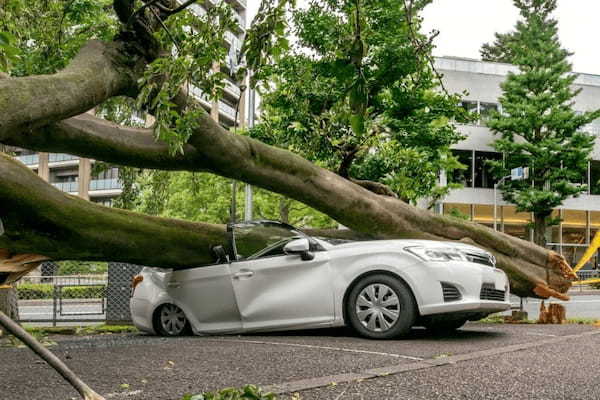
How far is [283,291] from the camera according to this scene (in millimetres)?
8266

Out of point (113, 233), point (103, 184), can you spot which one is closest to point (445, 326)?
point (113, 233)

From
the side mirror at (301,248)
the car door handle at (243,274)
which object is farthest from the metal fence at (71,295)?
the side mirror at (301,248)

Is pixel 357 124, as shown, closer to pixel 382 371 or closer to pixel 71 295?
pixel 382 371

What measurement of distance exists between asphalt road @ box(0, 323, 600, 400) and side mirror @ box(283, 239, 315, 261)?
0.95 metres

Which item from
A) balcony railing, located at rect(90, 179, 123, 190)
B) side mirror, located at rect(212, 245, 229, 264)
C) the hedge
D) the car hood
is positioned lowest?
the hedge

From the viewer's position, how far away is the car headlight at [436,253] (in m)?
7.66

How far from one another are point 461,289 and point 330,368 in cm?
272

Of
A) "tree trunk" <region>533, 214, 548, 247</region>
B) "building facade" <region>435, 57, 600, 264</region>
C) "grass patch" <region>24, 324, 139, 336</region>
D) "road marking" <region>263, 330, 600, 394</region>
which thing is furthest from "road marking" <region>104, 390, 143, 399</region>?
"building facade" <region>435, 57, 600, 264</region>

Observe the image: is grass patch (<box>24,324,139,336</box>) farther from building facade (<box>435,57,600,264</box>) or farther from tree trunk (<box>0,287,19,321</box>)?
building facade (<box>435,57,600,264</box>)

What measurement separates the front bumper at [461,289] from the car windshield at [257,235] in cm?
209

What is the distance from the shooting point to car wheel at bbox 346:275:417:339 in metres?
7.48

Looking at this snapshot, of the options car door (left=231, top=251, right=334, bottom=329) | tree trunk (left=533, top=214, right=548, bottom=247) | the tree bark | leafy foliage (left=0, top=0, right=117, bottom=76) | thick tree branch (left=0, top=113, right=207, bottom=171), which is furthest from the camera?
tree trunk (left=533, top=214, right=548, bottom=247)

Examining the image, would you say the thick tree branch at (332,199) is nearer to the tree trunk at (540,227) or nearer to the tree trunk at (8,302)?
the tree trunk at (8,302)

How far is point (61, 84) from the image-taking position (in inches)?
290
